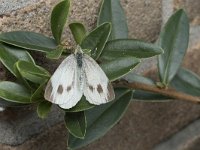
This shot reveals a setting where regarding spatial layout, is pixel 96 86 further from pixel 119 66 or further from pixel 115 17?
pixel 115 17

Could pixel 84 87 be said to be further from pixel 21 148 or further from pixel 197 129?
pixel 197 129

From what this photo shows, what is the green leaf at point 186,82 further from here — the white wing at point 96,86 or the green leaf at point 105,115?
the white wing at point 96,86

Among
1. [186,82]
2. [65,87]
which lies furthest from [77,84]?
[186,82]

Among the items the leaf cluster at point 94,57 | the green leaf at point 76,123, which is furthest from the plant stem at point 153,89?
the green leaf at point 76,123

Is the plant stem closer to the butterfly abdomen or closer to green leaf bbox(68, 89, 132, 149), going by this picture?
green leaf bbox(68, 89, 132, 149)

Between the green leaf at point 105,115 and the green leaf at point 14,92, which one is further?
the green leaf at point 105,115

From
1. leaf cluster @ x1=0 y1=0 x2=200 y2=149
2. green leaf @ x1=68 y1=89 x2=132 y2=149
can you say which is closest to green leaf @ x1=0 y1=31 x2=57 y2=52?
leaf cluster @ x1=0 y1=0 x2=200 y2=149

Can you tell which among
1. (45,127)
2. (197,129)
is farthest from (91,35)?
(197,129)
